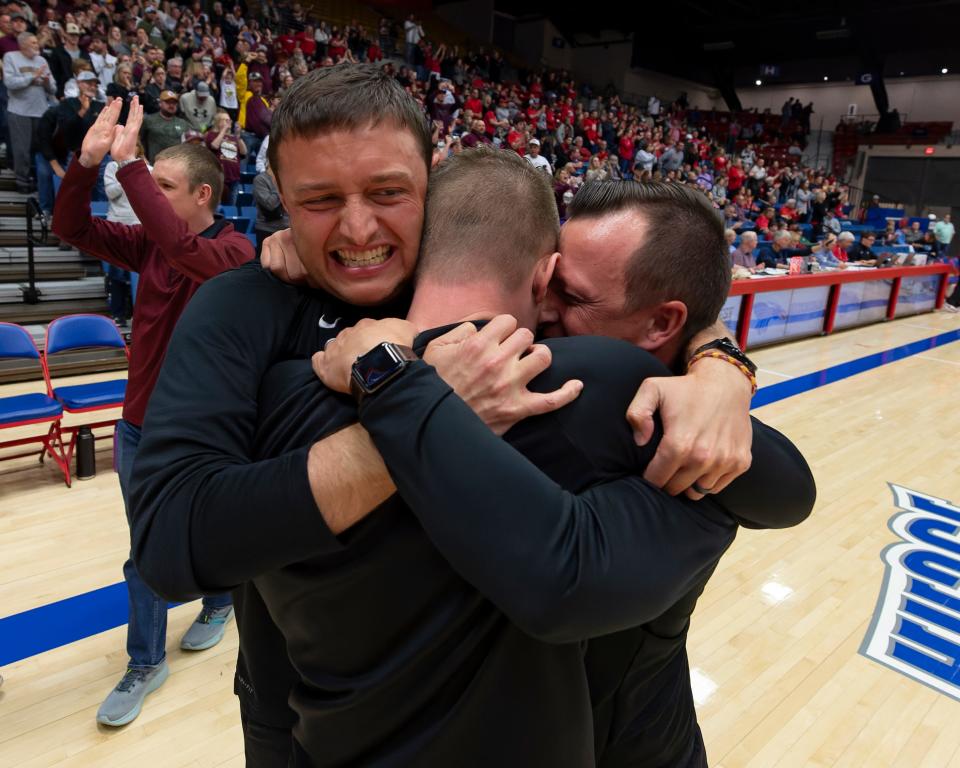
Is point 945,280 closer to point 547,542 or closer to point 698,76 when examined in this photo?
point 547,542

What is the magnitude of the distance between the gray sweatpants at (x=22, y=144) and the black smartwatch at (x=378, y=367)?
7653 millimetres

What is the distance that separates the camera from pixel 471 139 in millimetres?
9305

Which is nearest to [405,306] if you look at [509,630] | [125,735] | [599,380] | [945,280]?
[599,380]

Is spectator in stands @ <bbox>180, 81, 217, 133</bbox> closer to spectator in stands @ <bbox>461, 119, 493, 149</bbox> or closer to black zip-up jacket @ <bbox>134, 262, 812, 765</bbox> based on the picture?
spectator in stands @ <bbox>461, 119, 493, 149</bbox>

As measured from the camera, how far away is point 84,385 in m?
4.06

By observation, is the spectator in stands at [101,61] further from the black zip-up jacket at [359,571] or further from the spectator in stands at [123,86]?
the black zip-up jacket at [359,571]

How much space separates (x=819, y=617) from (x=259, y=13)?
44.8 ft

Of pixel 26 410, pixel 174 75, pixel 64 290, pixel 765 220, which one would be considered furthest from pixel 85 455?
→ pixel 765 220

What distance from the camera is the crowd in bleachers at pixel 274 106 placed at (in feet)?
21.9

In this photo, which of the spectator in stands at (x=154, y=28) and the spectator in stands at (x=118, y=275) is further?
the spectator in stands at (x=154, y=28)

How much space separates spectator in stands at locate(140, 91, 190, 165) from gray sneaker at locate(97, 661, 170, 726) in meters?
5.62

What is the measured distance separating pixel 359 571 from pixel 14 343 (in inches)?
161

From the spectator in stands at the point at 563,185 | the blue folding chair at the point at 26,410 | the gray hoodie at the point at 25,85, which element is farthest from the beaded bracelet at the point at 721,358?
the spectator in stands at the point at 563,185

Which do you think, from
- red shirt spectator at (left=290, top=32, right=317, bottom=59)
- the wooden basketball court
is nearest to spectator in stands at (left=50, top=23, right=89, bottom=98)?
red shirt spectator at (left=290, top=32, right=317, bottom=59)
